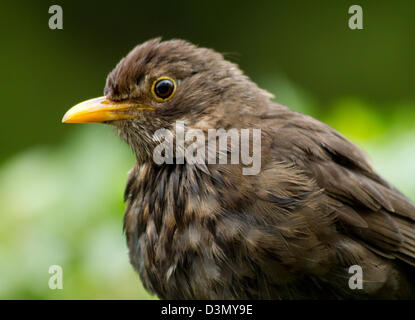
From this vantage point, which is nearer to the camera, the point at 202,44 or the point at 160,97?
the point at 160,97

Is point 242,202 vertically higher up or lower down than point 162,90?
lower down

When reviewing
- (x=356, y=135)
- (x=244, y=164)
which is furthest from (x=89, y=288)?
(x=356, y=135)

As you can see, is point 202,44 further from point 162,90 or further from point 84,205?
point 162,90

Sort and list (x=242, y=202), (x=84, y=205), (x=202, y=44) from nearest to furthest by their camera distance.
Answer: (x=242, y=202)
(x=84, y=205)
(x=202, y=44)

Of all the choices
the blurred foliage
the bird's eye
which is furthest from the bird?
the blurred foliage

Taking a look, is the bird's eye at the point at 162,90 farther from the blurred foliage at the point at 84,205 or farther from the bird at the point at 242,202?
the blurred foliage at the point at 84,205

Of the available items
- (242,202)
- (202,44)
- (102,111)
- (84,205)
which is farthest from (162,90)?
(202,44)

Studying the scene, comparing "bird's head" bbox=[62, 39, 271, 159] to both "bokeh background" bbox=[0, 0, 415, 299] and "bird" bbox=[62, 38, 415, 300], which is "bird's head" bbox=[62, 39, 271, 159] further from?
"bokeh background" bbox=[0, 0, 415, 299]
